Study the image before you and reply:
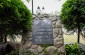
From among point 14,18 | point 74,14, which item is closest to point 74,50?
point 74,14

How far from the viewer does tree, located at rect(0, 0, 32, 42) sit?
615 cm

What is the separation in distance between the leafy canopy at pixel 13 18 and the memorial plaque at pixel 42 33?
25cm

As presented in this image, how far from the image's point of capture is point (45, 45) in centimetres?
693

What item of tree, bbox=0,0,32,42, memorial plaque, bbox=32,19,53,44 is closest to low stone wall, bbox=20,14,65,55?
memorial plaque, bbox=32,19,53,44

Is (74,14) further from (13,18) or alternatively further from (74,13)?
(13,18)

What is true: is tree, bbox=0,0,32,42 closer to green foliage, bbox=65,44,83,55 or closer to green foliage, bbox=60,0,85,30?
green foliage, bbox=60,0,85,30

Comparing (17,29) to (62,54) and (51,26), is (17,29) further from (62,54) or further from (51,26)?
(62,54)

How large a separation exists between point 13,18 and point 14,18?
3 centimetres

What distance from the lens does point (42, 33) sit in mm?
7000

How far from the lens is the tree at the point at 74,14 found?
6.94 metres

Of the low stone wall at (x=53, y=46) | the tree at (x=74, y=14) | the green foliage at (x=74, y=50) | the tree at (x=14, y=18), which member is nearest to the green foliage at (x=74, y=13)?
the tree at (x=74, y=14)

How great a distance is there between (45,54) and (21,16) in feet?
4.37

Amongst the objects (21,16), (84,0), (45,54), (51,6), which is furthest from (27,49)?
(51,6)

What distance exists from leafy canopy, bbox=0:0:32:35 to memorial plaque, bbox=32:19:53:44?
245 mm
